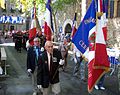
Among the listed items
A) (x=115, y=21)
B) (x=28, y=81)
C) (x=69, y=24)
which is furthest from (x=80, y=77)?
(x=69, y=24)

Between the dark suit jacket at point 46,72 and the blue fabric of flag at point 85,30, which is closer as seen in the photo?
the dark suit jacket at point 46,72

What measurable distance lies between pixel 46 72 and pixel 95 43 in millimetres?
1479

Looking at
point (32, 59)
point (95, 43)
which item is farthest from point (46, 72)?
point (32, 59)

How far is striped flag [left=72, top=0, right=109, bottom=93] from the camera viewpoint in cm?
851

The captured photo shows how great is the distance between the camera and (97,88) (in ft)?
39.0

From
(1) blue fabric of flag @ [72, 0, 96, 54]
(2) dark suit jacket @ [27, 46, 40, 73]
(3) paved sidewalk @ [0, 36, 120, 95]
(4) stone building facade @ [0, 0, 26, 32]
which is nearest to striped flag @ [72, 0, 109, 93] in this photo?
(1) blue fabric of flag @ [72, 0, 96, 54]

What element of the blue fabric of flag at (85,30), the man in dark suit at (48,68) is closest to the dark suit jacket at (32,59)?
the blue fabric of flag at (85,30)

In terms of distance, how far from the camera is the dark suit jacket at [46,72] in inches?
324

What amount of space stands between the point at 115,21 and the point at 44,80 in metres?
16.5

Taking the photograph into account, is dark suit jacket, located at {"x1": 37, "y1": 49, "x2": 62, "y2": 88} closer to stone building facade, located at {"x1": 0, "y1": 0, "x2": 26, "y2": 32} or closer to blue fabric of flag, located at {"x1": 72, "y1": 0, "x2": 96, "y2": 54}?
blue fabric of flag, located at {"x1": 72, "y1": 0, "x2": 96, "y2": 54}

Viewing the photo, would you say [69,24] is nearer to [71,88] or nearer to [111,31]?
[111,31]

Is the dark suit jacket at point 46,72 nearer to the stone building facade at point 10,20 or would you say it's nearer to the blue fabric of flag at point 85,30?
the blue fabric of flag at point 85,30

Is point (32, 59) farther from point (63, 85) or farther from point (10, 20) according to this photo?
point (10, 20)

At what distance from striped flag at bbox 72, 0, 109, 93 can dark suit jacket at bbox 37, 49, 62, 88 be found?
884mm
